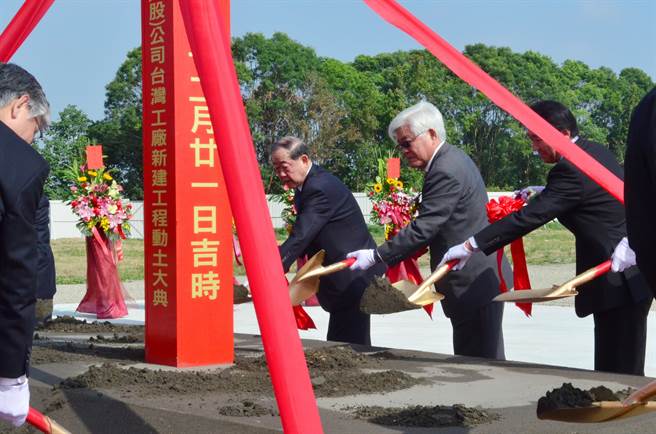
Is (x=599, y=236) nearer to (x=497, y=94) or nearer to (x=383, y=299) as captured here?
(x=497, y=94)

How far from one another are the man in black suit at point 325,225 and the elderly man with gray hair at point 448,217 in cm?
45

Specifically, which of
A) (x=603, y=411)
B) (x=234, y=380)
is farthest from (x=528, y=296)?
(x=603, y=411)

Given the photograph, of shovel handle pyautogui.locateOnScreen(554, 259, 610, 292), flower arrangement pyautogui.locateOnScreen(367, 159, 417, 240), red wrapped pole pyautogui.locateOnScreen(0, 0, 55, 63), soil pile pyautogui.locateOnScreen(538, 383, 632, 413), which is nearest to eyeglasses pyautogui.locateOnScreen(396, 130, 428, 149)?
shovel handle pyautogui.locateOnScreen(554, 259, 610, 292)

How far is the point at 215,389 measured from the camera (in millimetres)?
4852

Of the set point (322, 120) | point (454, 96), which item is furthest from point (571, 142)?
point (454, 96)

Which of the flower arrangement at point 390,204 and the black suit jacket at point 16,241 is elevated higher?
the flower arrangement at point 390,204

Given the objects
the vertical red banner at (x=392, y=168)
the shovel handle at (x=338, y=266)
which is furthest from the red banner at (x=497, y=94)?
the vertical red banner at (x=392, y=168)

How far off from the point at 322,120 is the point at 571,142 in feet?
137

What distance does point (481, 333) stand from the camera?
5758 mm

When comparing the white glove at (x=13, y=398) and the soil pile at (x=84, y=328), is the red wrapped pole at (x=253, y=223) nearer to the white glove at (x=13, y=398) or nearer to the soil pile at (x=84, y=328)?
the white glove at (x=13, y=398)

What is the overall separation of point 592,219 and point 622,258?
307 mm

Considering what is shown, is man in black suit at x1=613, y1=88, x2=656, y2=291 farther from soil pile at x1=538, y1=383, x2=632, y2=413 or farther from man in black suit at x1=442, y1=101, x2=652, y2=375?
man in black suit at x1=442, y1=101, x2=652, y2=375

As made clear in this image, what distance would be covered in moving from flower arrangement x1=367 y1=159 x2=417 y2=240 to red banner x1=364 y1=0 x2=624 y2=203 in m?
6.76

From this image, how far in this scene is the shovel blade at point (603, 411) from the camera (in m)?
3.06
